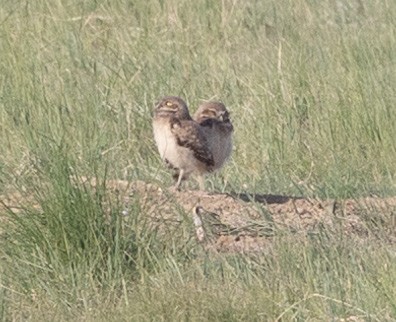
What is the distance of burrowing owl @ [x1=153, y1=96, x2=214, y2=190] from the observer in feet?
28.6

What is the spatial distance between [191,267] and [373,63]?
4587 millimetres

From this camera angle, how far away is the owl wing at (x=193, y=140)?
28.6 ft

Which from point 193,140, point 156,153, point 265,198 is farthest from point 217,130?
point 156,153

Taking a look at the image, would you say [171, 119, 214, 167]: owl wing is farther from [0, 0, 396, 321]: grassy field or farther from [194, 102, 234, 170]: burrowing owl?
[0, 0, 396, 321]: grassy field

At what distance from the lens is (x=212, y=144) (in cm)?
891

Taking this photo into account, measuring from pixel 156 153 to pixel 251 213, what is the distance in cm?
246

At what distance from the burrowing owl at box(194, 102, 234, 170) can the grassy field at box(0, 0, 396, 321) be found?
0.35 meters

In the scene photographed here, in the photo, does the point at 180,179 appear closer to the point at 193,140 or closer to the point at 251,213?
the point at 193,140

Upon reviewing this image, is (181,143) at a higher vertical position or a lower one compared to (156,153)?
higher

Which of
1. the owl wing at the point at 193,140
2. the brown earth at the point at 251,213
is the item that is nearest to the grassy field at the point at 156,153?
the brown earth at the point at 251,213

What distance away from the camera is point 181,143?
871cm

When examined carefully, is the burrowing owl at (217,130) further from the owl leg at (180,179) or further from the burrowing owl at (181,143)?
the owl leg at (180,179)

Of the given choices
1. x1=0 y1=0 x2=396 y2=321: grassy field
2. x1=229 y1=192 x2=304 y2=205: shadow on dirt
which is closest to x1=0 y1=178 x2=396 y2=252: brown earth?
x1=229 y1=192 x2=304 y2=205: shadow on dirt

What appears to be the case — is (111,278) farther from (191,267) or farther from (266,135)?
(266,135)
